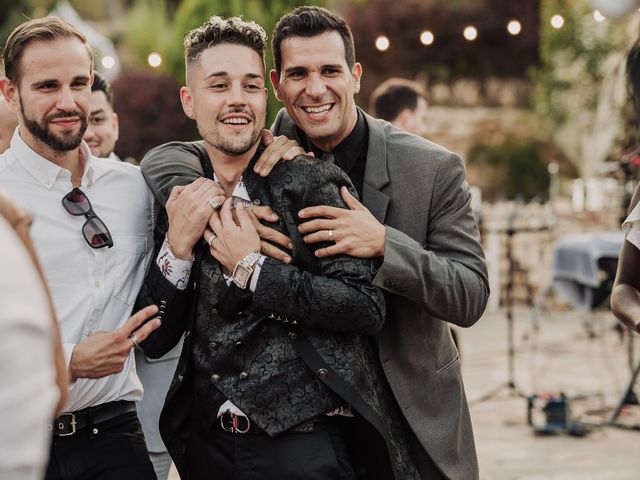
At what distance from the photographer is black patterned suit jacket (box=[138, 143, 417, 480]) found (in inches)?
96.0

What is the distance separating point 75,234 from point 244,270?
59 centimetres

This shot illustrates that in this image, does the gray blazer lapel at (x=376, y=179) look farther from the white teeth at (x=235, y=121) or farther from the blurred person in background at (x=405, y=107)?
the blurred person in background at (x=405, y=107)

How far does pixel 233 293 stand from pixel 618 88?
51.8 ft

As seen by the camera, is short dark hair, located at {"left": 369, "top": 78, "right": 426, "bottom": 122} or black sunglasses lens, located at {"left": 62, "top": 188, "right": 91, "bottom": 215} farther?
short dark hair, located at {"left": 369, "top": 78, "right": 426, "bottom": 122}

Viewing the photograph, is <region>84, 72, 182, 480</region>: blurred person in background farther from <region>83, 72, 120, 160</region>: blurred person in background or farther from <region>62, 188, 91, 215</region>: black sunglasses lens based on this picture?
<region>83, 72, 120, 160</region>: blurred person in background

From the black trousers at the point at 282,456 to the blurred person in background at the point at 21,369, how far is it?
1295 mm


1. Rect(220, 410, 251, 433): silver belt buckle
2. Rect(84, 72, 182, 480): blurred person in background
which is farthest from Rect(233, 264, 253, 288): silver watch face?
Rect(84, 72, 182, 480): blurred person in background

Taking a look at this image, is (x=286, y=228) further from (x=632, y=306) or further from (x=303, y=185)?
(x=632, y=306)

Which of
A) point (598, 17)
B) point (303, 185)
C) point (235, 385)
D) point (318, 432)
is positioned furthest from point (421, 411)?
point (598, 17)

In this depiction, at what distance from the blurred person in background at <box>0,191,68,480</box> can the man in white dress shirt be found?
1.34m

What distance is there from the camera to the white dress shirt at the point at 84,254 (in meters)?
2.70

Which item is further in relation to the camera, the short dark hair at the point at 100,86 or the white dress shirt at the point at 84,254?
the short dark hair at the point at 100,86

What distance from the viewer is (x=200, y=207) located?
2.60 m

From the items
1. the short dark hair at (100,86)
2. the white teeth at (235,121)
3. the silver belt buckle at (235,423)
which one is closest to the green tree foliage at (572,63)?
the short dark hair at (100,86)
